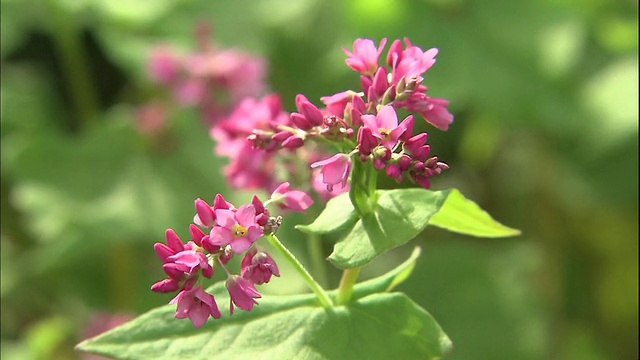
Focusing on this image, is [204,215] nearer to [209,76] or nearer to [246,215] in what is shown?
[246,215]

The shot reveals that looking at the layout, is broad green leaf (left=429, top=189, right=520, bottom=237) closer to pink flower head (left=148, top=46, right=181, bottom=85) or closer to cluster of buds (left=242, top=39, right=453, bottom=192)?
cluster of buds (left=242, top=39, right=453, bottom=192)

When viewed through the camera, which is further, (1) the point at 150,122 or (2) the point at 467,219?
(1) the point at 150,122

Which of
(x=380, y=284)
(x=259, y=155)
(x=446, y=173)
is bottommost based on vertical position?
(x=446, y=173)

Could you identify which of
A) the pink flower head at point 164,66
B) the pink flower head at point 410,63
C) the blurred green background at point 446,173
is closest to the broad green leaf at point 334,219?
the pink flower head at point 410,63

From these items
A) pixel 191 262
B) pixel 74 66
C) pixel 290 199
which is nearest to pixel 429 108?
pixel 290 199

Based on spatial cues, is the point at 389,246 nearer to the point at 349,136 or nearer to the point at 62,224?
the point at 349,136

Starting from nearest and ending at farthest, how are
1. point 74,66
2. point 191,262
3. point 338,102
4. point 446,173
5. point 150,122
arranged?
point 191,262 < point 338,102 < point 150,122 < point 74,66 < point 446,173
